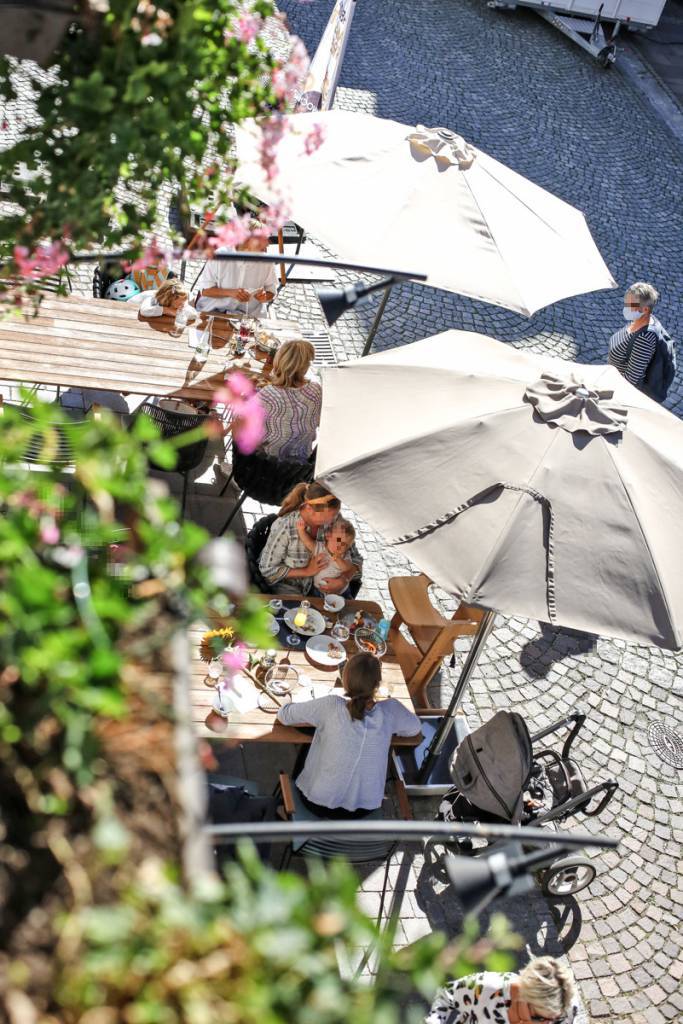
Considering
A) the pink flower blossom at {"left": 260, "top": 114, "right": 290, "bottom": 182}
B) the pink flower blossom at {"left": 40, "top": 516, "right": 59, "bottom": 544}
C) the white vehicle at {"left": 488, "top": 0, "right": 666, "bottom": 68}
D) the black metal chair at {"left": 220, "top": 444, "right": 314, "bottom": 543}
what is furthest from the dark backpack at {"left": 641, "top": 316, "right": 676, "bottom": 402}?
the white vehicle at {"left": 488, "top": 0, "right": 666, "bottom": 68}

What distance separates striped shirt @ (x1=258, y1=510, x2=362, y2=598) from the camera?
5734 millimetres

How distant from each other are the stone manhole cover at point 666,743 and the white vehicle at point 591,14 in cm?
1508

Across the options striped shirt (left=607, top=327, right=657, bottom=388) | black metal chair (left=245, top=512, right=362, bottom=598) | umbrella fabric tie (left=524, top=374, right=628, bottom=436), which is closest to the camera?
umbrella fabric tie (left=524, top=374, right=628, bottom=436)

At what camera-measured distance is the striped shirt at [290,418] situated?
6312 millimetres

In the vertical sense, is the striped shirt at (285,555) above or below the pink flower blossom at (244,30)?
below

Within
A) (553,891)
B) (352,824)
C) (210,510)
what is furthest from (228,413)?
(352,824)

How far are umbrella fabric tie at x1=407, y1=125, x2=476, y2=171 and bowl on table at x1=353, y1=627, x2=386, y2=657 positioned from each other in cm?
346

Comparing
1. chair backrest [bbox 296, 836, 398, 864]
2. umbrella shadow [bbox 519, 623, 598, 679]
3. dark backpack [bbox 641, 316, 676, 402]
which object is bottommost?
umbrella shadow [bbox 519, 623, 598, 679]

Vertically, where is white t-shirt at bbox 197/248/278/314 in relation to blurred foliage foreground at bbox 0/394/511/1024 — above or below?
below

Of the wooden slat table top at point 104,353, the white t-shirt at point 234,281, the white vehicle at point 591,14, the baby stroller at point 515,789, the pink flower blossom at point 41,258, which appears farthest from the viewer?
the white vehicle at point 591,14

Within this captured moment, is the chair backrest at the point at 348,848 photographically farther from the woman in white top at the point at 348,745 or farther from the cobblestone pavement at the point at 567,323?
the cobblestone pavement at the point at 567,323

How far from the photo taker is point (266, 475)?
21.4 feet

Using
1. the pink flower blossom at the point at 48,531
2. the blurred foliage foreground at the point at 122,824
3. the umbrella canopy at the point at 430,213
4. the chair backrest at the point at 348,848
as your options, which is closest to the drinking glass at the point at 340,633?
the chair backrest at the point at 348,848

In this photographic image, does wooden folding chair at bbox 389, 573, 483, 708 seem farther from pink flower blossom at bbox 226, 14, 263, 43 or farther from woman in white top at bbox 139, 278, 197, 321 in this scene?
pink flower blossom at bbox 226, 14, 263, 43
